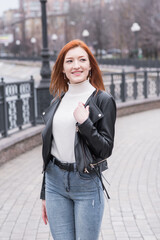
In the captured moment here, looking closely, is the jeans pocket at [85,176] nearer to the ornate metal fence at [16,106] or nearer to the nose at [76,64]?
the nose at [76,64]

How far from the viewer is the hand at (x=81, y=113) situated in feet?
7.39

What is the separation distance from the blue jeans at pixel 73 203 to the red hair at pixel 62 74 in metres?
0.53

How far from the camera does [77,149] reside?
7.57ft

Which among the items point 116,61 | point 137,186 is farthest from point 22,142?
point 116,61

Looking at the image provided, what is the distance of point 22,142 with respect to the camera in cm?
818

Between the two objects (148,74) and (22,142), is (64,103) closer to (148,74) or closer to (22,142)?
(22,142)

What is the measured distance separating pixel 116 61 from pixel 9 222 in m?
40.5

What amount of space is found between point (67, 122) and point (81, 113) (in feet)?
0.60

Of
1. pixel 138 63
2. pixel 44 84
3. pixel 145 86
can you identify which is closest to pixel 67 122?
pixel 44 84

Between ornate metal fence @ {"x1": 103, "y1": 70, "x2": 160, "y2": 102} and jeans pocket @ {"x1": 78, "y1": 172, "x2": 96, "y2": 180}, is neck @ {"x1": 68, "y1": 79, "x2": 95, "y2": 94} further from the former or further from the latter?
ornate metal fence @ {"x1": 103, "y1": 70, "x2": 160, "y2": 102}

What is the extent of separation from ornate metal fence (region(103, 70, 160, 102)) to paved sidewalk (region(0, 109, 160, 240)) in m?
5.01

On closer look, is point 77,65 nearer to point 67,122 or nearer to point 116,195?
point 67,122

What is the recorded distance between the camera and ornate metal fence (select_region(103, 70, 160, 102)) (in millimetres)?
13866

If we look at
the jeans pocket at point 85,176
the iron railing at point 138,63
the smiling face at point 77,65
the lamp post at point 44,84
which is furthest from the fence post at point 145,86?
the iron railing at point 138,63
